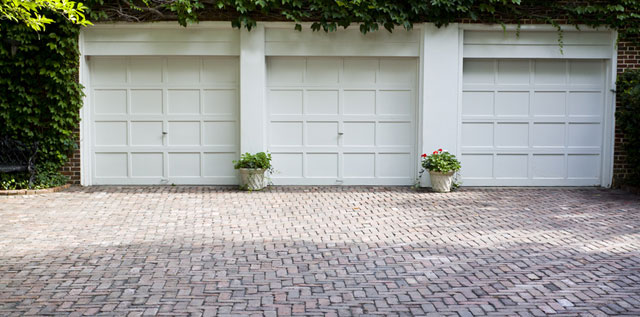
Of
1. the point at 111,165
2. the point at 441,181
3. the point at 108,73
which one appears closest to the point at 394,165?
the point at 441,181

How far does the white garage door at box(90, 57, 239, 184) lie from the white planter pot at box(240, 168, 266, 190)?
598mm

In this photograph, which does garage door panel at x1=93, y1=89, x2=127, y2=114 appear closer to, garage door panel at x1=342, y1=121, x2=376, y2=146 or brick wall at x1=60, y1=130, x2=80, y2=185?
brick wall at x1=60, y1=130, x2=80, y2=185

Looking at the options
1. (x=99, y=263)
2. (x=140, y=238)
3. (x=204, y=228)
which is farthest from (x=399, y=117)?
(x=99, y=263)

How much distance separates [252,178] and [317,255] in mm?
4607

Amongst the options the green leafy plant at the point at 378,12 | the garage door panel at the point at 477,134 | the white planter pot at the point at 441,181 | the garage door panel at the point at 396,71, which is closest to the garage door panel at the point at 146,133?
the green leafy plant at the point at 378,12

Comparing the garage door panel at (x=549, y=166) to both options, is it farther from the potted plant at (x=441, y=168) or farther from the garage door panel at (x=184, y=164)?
the garage door panel at (x=184, y=164)

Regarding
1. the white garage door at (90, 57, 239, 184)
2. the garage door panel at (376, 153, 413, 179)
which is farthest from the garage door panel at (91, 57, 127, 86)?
the garage door panel at (376, 153, 413, 179)

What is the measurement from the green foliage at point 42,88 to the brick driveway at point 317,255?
1377 mm

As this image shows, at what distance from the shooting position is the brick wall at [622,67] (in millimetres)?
10766

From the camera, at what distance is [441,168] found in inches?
408

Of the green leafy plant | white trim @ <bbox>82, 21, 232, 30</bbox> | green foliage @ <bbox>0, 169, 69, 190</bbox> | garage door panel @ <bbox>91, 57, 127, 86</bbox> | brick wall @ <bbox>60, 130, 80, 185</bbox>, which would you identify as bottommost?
green foliage @ <bbox>0, 169, 69, 190</bbox>

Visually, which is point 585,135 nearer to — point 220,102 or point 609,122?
point 609,122

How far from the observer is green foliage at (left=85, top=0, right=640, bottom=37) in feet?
33.9

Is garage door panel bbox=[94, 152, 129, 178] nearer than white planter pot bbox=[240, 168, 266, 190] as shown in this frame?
No
